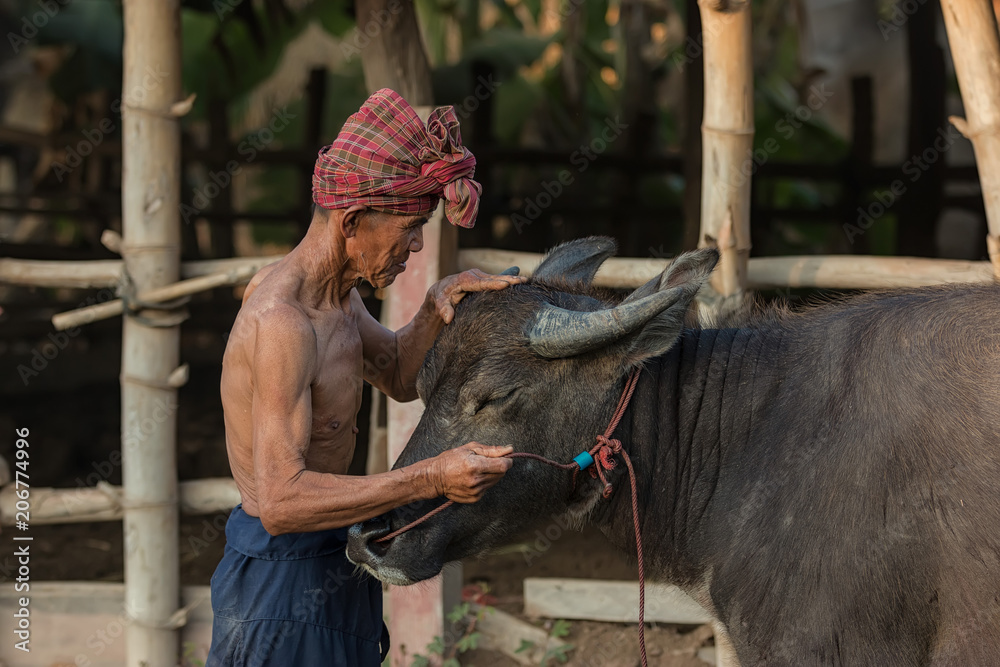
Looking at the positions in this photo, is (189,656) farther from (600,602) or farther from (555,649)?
(600,602)

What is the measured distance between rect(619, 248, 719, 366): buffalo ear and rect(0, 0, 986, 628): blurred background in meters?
3.92

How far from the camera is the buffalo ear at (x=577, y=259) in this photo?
3.12 m

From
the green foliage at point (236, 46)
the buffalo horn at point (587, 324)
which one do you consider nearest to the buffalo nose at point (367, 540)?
the buffalo horn at point (587, 324)

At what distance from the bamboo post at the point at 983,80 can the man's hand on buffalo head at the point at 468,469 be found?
7.95 ft

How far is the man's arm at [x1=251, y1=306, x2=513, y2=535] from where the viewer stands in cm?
251

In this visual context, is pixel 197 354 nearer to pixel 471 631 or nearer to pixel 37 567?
pixel 37 567
